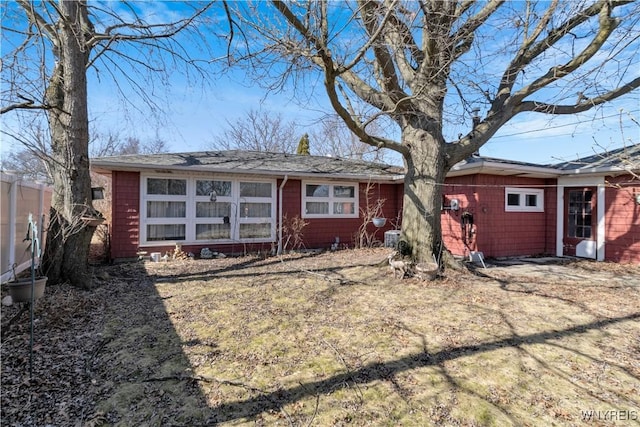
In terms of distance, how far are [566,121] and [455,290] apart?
4.37 m

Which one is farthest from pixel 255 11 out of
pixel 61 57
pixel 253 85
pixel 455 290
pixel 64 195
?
pixel 455 290

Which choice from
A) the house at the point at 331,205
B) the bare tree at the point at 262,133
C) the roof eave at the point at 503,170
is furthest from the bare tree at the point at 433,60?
the bare tree at the point at 262,133

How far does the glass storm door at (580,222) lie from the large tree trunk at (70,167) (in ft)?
38.3

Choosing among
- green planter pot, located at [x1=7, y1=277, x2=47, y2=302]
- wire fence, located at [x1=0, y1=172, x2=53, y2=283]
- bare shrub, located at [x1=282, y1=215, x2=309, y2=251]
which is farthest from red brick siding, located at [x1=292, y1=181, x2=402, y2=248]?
green planter pot, located at [x1=7, y1=277, x2=47, y2=302]

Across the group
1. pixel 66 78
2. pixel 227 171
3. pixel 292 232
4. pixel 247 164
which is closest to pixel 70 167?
pixel 66 78

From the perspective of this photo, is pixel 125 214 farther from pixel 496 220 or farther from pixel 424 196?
pixel 496 220

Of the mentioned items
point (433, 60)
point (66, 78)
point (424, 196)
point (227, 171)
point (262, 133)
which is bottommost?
point (424, 196)

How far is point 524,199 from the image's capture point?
976 cm

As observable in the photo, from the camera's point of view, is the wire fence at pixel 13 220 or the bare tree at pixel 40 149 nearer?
the bare tree at pixel 40 149

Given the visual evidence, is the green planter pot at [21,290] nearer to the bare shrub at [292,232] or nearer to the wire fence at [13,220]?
the wire fence at [13,220]

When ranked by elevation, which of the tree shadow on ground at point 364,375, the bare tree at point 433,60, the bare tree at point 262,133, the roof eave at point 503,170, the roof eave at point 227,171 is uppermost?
the bare tree at point 262,133

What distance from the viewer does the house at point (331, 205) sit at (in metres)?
8.23

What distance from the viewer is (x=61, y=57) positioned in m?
5.81

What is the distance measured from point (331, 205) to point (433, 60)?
18.0ft
